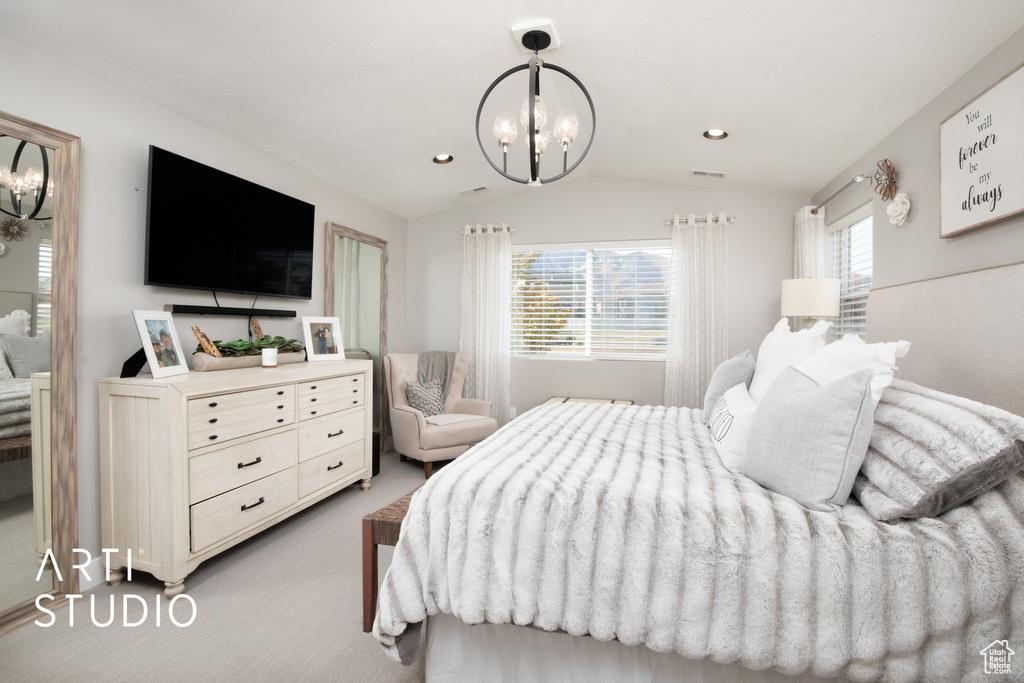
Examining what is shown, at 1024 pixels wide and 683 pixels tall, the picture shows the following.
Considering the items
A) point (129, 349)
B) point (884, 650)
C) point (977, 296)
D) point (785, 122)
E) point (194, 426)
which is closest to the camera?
point (884, 650)

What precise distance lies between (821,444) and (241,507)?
2.57 metres

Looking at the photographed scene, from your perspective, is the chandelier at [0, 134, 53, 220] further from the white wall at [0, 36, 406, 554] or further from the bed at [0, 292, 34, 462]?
the bed at [0, 292, 34, 462]

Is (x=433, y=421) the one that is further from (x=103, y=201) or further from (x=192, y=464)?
(x=103, y=201)

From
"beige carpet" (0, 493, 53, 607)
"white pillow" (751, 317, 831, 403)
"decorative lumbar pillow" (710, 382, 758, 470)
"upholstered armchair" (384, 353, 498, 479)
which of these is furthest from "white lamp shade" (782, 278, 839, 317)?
"beige carpet" (0, 493, 53, 607)

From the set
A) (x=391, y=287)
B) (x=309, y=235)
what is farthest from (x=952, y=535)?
(x=391, y=287)

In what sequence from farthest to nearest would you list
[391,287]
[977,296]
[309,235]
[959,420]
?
[391,287] < [309,235] < [977,296] < [959,420]

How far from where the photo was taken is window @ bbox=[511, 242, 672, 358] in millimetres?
4730

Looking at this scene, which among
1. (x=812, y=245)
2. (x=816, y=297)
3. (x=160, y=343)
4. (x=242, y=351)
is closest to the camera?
(x=160, y=343)

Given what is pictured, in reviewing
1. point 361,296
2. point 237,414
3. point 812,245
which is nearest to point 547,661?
point 237,414

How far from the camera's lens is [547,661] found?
1.46m

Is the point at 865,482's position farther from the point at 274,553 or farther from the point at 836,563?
the point at 274,553

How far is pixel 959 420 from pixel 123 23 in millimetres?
3157

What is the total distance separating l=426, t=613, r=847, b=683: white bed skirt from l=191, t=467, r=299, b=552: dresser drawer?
4.52 feet

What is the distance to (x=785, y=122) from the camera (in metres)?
2.99
